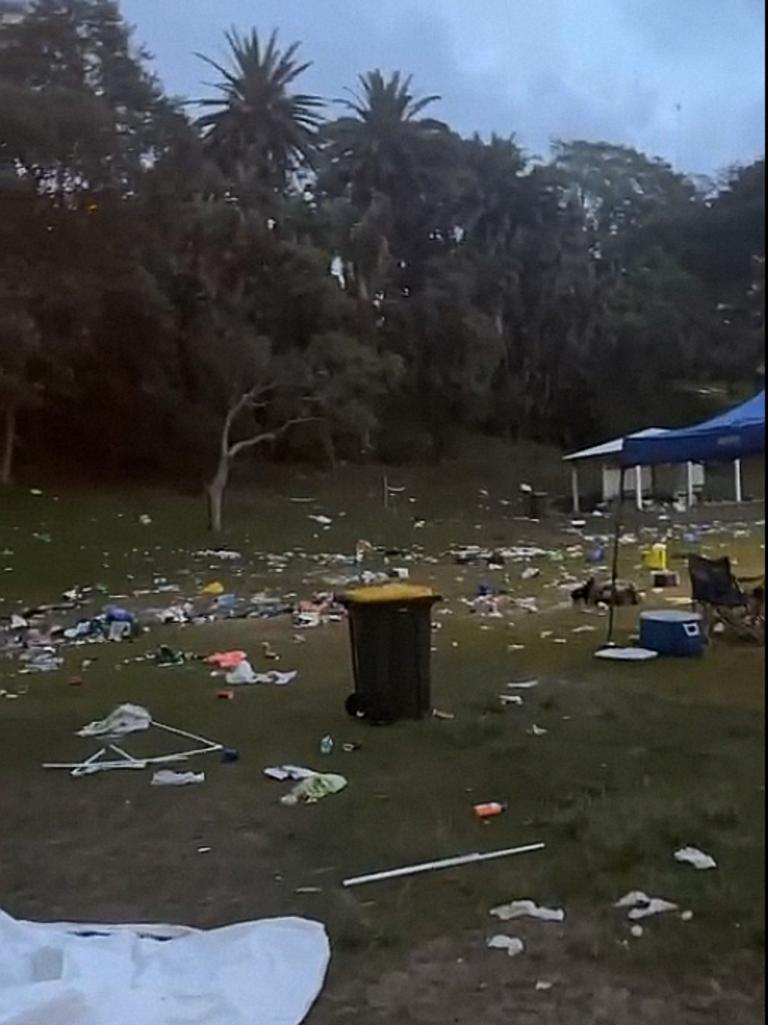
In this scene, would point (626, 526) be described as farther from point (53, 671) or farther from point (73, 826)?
point (53, 671)

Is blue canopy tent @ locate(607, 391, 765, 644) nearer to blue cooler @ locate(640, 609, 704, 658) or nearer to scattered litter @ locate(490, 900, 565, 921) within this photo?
scattered litter @ locate(490, 900, 565, 921)

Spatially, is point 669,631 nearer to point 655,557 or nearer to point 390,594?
point 655,557

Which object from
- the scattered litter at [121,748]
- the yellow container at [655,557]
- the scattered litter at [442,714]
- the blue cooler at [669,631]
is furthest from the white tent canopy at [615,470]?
the blue cooler at [669,631]

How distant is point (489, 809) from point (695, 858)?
51cm

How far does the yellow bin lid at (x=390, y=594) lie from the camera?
271cm

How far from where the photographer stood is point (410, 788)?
2303 mm

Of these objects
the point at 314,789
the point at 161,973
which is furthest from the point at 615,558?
the point at 161,973

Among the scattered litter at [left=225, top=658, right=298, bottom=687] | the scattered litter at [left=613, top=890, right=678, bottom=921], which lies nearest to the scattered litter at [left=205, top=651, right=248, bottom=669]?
the scattered litter at [left=225, top=658, right=298, bottom=687]

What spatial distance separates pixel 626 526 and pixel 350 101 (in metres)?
0.86

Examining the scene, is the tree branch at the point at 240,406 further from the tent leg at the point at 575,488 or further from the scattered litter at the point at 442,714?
the scattered litter at the point at 442,714

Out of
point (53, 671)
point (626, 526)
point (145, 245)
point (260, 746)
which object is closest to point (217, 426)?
point (145, 245)

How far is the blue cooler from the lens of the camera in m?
3.38

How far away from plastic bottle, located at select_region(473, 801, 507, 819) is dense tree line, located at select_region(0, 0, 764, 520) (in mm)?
653

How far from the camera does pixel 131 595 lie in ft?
10.5
